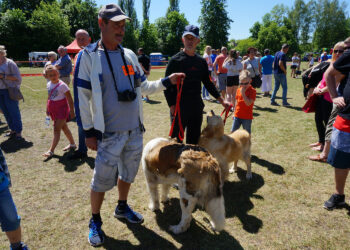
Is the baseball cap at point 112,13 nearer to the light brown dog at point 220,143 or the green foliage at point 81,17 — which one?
the light brown dog at point 220,143

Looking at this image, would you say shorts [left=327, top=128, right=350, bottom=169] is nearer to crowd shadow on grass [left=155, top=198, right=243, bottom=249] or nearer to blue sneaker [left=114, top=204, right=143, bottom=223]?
crowd shadow on grass [left=155, top=198, right=243, bottom=249]

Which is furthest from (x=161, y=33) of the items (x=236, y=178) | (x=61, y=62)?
(x=236, y=178)

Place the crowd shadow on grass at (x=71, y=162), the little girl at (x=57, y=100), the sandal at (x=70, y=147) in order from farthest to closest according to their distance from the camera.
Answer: the sandal at (x=70, y=147) → the little girl at (x=57, y=100) → the crowd shadow on grass at (x=71, y=162)

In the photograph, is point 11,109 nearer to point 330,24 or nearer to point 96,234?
point 96,234

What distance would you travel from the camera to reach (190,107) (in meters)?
3.22

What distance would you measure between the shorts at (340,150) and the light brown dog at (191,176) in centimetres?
163

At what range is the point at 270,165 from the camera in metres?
4.42

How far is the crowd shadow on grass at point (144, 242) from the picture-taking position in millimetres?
2531

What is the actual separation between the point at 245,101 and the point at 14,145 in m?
5.76

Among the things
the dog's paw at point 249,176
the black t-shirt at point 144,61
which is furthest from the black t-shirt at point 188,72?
the black t-shirt at point 144,61

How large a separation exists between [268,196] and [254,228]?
2.71 ft

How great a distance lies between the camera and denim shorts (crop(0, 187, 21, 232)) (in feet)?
6.29

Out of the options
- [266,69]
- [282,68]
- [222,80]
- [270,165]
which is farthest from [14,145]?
[266,69]

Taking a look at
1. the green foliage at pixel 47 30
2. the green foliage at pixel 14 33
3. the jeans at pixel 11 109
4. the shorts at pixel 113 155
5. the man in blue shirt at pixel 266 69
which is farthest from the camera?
the green foliage at pixel 47 30
